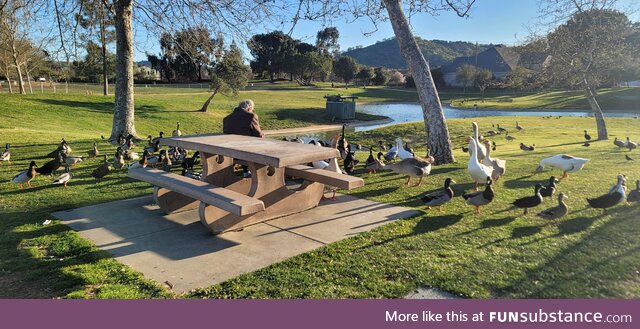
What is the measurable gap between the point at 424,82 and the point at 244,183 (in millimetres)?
6582

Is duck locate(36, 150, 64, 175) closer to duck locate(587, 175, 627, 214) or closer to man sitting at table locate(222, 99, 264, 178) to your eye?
man sitting at table locate(222, 99, 264, 178)

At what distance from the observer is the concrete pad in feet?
16.2

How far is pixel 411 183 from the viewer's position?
371 inches

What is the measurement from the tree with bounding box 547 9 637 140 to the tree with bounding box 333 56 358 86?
85505 mm

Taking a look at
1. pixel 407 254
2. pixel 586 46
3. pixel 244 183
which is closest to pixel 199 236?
pixel 244 183

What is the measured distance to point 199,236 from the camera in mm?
5992

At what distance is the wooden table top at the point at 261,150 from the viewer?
18.6ft

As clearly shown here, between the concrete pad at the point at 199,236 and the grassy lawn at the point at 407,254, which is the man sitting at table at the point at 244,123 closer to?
the concrete pad at the point at 199,236

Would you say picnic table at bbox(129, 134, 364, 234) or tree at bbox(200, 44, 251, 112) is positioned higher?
tree at bbox(200, 44, 251, 112)

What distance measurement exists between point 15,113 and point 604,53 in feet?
109

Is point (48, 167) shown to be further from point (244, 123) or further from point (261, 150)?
point (261, 150)

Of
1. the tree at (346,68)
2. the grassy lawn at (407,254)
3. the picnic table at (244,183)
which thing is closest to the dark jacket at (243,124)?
the picnic table at (244,183)

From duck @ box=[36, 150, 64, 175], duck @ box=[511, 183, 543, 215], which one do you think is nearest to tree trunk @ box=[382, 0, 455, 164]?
duck @ box=[511, 183, 543, 215]

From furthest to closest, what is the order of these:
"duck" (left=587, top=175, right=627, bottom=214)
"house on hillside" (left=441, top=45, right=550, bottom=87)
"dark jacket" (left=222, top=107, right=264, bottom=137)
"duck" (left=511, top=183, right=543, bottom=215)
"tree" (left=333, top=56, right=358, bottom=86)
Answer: "tree" (left=333, top=56, right=358, bottom=86)
"house on hillside" (left=441, top=45, right=550, bottom=87)
"dark jacket" (left=222, top=107, right=264, bottom=137)
"duck" (left=511, top=183, right=543, bottom=215)
"duck" (left=587, top=175, right=627, bottom=214)
